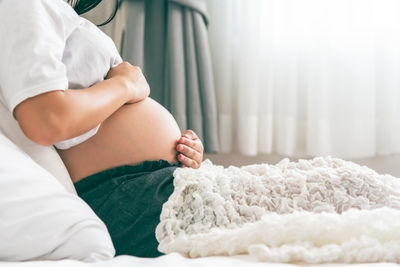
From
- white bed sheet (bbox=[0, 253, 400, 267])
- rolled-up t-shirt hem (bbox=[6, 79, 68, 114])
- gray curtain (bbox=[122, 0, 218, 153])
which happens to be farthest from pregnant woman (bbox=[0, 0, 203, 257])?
gray curtain (bbox=[122, 0, 218, 153])

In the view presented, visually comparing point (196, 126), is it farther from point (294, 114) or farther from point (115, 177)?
point (115, 177)

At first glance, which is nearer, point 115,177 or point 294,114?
point 115,177

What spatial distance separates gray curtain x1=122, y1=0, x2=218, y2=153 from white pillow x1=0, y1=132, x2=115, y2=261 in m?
1.14

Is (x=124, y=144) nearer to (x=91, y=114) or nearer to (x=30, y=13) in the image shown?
(x=91, y=114)

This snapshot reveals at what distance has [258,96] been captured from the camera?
67.3 inches

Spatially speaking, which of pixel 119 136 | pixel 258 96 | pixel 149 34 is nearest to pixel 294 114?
pixel 258 96

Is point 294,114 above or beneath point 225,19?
beneath

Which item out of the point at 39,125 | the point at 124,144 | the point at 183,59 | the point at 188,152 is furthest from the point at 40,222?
the point at 183,59

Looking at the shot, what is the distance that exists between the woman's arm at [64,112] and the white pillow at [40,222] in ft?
0.22

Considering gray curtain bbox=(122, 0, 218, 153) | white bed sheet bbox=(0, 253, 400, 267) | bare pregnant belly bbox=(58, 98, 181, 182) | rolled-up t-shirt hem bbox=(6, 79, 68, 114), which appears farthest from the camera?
gray curtain bbox=(122, 0, 218, 153)

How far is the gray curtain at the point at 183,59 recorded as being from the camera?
5.39 ft

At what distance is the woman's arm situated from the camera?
558 millimetres

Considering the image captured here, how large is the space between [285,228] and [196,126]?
4.00 ft

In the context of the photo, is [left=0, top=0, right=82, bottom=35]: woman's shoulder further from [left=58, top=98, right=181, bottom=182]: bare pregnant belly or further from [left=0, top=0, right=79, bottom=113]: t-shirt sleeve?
[left=58, top=98, right=181, bottom=182]: bare pregnant belly
